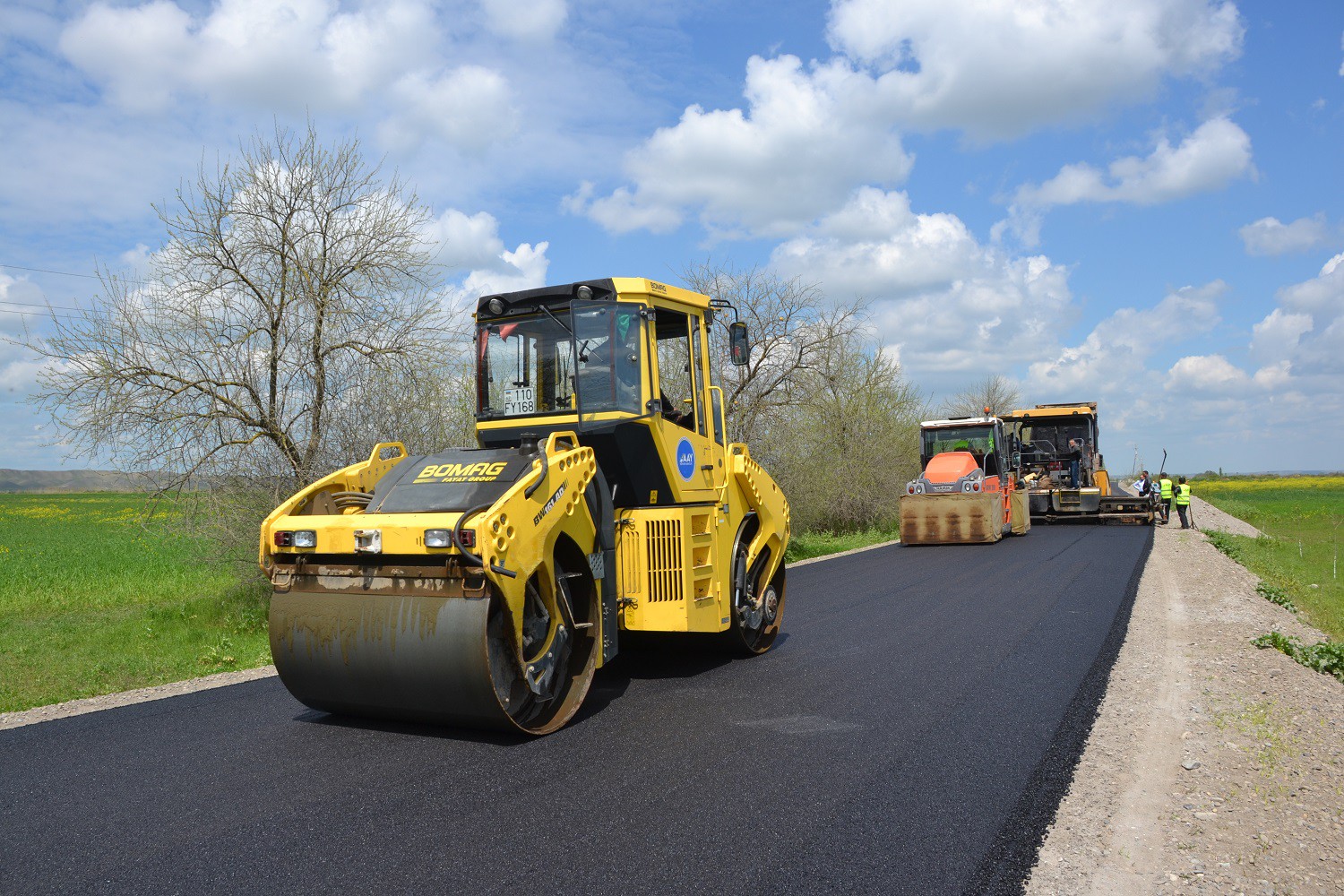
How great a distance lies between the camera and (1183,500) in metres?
24.7

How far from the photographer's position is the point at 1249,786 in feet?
15.6

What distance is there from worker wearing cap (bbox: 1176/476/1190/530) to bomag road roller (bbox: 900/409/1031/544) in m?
5.92

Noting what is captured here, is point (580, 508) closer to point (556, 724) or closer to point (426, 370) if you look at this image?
point (556, 724)

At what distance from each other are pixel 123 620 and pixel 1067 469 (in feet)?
74.5

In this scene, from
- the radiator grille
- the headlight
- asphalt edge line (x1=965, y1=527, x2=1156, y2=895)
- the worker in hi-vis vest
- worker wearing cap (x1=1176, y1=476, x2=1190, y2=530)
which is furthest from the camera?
the worker in hi-vis vest

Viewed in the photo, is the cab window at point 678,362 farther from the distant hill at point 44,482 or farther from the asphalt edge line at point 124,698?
the distant hill at point 44,482

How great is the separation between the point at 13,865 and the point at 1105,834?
4.51 m

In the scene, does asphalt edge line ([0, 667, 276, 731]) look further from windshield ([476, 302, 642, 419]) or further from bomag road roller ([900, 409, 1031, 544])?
bomag road roller ([900, 409, 1031, 544])

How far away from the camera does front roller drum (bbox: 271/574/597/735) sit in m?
5.00

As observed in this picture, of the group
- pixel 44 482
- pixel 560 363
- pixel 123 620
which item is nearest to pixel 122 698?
pixel 560 363

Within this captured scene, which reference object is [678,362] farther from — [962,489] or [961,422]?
[961,422]

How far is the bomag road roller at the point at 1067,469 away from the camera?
981 inches

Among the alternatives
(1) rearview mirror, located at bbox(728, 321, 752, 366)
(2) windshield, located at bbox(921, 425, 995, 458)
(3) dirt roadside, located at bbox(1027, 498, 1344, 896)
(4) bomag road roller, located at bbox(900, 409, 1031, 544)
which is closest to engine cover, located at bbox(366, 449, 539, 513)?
(1) rearview mirror, located at bbox(728, 321, 752, 366)

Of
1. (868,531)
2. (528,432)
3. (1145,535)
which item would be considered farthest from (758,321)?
(528,432)
